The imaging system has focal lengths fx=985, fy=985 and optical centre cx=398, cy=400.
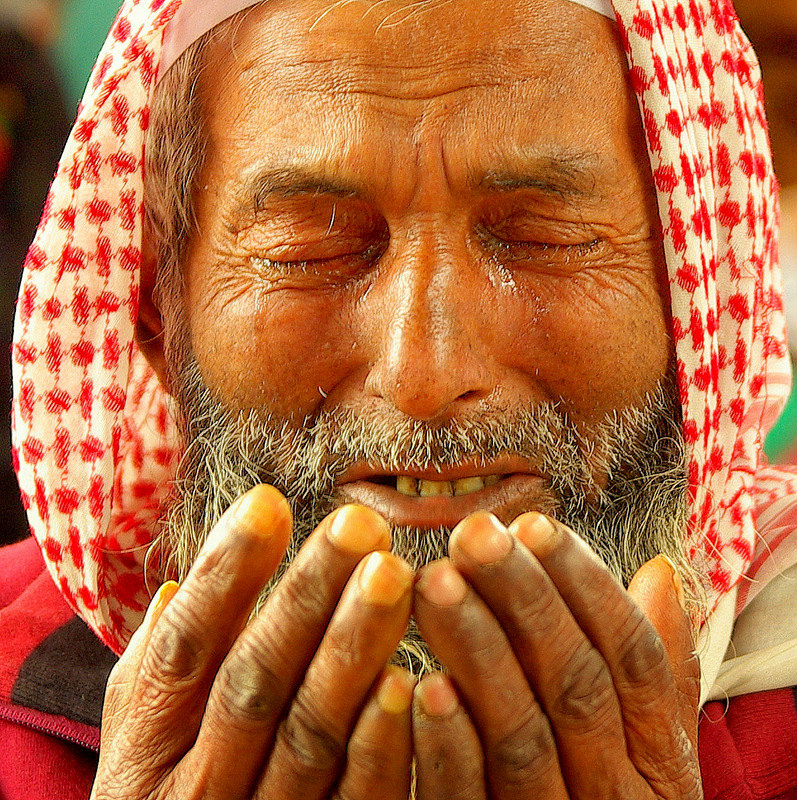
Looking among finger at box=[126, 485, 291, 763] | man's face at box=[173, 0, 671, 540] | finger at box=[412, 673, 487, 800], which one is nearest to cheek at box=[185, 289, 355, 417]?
man's face at box=[173, 0, 671, 540]

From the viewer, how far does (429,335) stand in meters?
1.48

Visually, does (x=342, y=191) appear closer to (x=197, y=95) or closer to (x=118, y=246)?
(x=197, y=95)

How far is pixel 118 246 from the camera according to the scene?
187 cm

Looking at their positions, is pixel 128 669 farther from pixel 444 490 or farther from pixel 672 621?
pixel 672 621

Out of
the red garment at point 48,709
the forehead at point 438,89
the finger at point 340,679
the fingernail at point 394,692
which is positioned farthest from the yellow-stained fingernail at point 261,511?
the red garment at point 48,709

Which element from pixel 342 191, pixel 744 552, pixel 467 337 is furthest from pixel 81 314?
pixel 744 552

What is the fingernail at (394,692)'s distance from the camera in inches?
41.4

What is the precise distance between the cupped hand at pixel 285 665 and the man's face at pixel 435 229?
472mm

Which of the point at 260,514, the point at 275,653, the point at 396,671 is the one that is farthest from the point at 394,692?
the point at 260,514

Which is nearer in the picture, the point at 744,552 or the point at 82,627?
the point at 744,552

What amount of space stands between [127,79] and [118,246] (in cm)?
31

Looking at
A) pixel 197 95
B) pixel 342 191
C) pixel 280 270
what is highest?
pixel 197 95

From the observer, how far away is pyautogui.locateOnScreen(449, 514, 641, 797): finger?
102 centimetres

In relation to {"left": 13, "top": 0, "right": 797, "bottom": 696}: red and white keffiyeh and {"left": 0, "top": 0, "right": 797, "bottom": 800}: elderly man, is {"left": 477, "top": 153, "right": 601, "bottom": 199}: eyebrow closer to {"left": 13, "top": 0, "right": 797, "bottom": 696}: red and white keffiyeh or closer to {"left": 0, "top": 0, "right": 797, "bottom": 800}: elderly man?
{"left": 0, "top": 0, "right": 797, "bottom": 800}: elderly man
